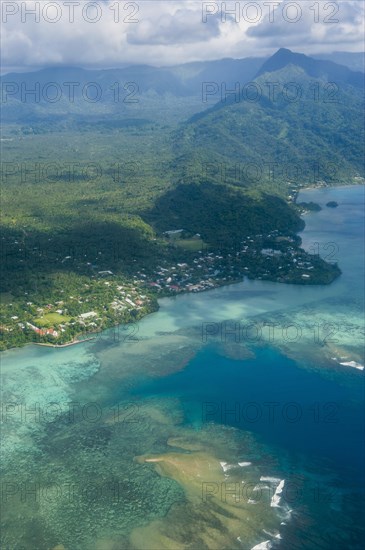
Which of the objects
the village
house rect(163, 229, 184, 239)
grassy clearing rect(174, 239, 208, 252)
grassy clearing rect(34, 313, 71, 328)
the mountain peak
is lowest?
grassy clearing rect(34, 313, 71, 328)

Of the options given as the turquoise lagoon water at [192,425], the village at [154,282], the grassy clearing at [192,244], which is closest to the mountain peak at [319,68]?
the grassy clearing at [192,244]

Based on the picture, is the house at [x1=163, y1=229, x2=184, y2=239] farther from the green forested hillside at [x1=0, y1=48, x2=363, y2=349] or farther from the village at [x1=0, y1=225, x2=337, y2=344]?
the green forested hillside at [x1=0, y1=48, x2=363, y2=349]

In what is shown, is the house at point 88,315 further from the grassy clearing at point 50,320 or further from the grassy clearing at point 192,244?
the grassy clearing at point 192,244

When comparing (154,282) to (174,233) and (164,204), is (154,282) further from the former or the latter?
(164,204)

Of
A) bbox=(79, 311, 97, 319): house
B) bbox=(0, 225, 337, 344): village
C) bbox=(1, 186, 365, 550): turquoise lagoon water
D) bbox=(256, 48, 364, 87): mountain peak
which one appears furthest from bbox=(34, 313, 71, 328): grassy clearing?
bbox=(256, 48, 364, 87): mountain peak

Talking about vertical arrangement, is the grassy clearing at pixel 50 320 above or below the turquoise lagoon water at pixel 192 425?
above

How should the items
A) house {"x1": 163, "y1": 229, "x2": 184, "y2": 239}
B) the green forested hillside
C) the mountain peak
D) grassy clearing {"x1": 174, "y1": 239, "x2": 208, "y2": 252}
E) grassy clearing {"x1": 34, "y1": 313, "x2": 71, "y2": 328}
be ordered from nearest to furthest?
grassy clearing {"x1": 34, "y1": 313, "x2": 71, "y2": 328}, the green forested hillside, grassy clearing {"x1": 174, "y1": 239, "x2": 208, "y2": 252}, house {"x1": 163, "y1": 229, "x2": 184, "y2": 239}, the mountain peak

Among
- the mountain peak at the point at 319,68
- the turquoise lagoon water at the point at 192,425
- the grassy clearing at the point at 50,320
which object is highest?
the mountain peak at the point at 319,68

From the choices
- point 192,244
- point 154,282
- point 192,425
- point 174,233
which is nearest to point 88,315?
point 154,282

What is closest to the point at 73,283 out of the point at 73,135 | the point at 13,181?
the point at 13,181
